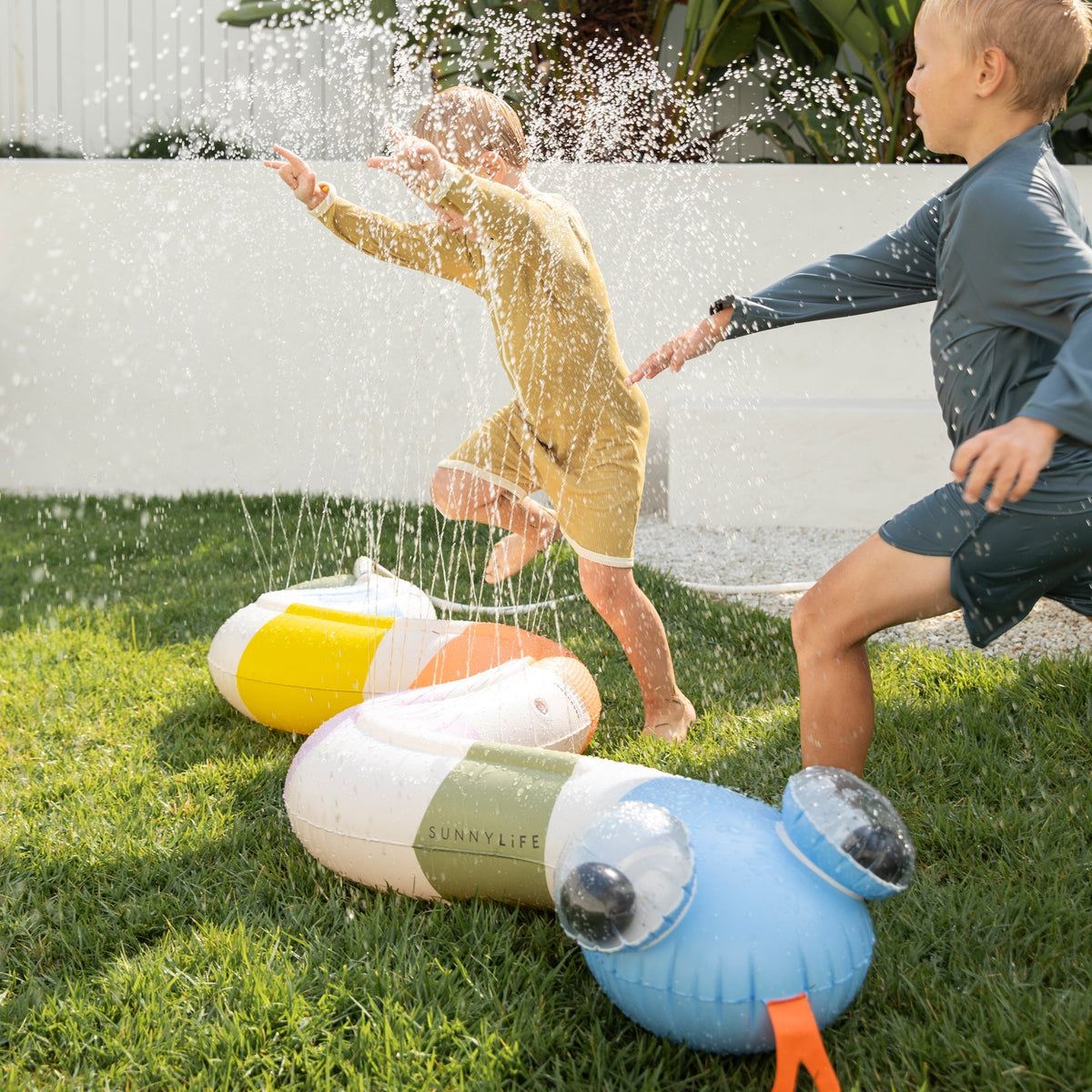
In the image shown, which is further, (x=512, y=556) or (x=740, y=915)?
(x=512, y=556)

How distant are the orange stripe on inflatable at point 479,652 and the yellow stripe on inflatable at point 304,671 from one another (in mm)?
146

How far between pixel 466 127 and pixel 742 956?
2097 millimetres

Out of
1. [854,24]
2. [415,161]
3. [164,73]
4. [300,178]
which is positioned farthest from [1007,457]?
[164,73]

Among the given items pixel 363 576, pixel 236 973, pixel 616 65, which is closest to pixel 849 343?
pixel 616 65

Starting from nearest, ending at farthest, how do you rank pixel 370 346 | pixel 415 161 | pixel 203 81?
pixel 415 161 → pixel 370 346 → pixel 203 81

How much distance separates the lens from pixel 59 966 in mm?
1818

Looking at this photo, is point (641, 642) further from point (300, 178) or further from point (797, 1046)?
point (300, 178)

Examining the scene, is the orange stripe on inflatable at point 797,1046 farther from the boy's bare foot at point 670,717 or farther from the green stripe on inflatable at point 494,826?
the boy's bare foot at point 670,717

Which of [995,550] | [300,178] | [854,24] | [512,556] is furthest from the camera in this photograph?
[854,24]

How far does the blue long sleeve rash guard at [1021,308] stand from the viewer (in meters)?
1.61

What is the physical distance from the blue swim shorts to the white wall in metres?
4.00

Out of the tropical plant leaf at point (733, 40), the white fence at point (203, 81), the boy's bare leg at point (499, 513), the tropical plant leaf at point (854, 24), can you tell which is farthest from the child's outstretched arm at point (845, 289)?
the white fence at point (203, 81)

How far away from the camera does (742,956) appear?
1.43 meters

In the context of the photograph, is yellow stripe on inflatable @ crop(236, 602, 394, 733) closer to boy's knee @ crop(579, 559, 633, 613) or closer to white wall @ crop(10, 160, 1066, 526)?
boy's knee @ crop(579, 559, 633, 613)
